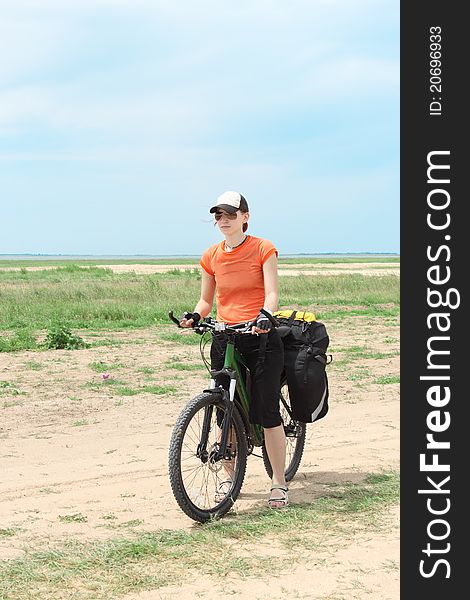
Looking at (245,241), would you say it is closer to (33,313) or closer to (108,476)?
(108,476)

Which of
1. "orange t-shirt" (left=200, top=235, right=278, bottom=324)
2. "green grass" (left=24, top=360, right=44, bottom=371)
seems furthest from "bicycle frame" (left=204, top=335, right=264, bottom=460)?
"green grass" (left=24, top=360, right=44, bottom=371)

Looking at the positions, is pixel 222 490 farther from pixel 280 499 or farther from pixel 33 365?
pixel 33 365

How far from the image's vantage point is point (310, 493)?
6.53m

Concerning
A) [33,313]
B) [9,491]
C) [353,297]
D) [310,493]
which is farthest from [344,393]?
[353,297]

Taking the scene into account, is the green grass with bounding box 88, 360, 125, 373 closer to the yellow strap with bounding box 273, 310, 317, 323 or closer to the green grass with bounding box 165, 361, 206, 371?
the green grass with bounding box 165, 361, 206, 371

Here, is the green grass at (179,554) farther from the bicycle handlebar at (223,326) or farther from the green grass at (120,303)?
the green grass at (120,303)

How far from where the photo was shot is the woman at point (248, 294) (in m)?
5.75

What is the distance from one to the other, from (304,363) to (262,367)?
0.41 meters

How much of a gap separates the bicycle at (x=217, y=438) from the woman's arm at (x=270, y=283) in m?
0.15

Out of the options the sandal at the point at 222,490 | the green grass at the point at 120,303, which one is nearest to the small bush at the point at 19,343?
the green grass at the point at 120,303

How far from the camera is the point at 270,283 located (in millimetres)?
5742

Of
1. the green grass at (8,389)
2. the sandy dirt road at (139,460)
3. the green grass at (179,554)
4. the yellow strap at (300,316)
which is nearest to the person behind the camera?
the green grass at (179,554)

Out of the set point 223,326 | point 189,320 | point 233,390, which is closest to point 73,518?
point 233,390

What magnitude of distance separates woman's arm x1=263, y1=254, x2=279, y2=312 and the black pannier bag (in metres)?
0.57
